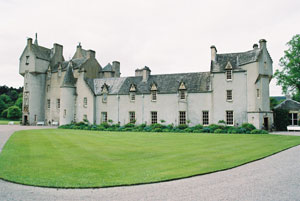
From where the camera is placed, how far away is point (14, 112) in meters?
75.6

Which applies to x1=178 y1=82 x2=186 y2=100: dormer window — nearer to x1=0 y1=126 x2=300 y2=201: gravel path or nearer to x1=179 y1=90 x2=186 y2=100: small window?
x1=179 y1=90 x2=186 y2=100: small window

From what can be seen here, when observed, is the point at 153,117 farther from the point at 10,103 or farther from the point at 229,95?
the point at 10,103

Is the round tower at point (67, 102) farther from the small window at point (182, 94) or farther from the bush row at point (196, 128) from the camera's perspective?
the small window at point (182, 94)

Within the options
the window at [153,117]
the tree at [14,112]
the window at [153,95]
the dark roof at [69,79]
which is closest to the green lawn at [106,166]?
the window at [153,117]

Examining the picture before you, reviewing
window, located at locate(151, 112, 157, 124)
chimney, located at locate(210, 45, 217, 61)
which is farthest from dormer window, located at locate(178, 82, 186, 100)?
chimney, located at locate(210, 45, 217, 61)

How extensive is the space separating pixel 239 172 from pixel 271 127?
24.7m

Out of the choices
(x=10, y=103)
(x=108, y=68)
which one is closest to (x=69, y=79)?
(x=108, y=68)

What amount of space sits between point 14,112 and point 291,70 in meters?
79.2

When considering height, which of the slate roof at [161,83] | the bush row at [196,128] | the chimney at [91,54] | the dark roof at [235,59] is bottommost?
the bush row at [196,128]

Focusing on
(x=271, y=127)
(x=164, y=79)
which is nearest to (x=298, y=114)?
(x=271, y=127)

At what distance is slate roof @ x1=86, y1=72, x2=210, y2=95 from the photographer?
111 feet

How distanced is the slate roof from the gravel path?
2535 cm

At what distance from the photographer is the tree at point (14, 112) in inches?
2955

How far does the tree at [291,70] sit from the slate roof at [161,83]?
16.7 m
